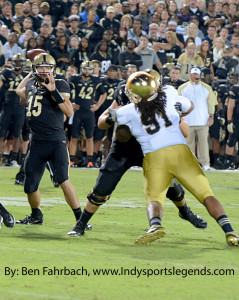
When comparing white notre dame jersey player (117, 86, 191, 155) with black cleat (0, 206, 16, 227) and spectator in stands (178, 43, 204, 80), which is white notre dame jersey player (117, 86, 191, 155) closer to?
black cleat (0, 206, 16, 227)

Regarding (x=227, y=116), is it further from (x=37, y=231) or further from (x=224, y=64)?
(x=37, y=231)

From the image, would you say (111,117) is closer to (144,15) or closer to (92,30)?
(92,30)

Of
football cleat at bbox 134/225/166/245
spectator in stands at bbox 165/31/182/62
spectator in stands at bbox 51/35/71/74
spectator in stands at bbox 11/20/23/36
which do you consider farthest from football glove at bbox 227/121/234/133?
football cleat at bbox 134/225/166/245

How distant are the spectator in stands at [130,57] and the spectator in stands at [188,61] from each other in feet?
2.98

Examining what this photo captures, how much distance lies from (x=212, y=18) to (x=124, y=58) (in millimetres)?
4071

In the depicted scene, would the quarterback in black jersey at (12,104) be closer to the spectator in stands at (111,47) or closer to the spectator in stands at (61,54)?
the spectator in stands at (61,54)

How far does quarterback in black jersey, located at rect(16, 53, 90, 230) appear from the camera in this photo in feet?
22.6

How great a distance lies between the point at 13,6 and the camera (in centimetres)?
1881

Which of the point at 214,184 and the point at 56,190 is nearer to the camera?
the point at 56,190

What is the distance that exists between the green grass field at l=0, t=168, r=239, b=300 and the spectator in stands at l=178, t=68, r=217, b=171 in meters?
5.71

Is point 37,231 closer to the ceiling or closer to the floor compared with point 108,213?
closer to the ceiling

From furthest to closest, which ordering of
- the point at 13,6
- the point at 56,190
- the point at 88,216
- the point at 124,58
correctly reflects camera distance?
the point at 13,6
the point at 124,58
the point at 56,190
the point at 88,216

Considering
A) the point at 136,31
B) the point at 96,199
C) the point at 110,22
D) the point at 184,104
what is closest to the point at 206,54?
the point at 136,31

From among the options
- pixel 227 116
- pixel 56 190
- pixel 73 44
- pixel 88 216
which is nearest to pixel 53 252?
pixel 88 216
